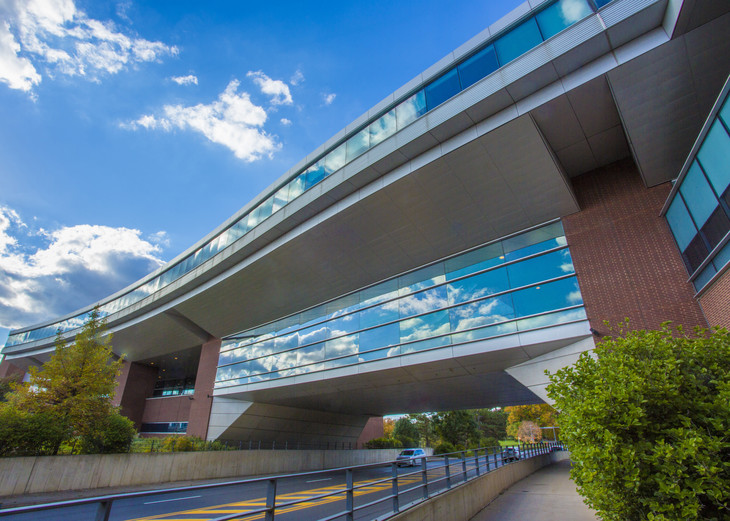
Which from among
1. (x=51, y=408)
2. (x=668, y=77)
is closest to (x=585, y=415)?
(x=668, y=77)

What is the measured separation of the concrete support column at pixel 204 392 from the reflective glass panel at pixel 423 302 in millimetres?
17210

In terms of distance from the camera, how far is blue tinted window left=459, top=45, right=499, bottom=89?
1297 cm

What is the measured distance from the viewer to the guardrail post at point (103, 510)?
2.68 metres

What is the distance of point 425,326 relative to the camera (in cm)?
1591

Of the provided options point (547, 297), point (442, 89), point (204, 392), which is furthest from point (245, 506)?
point (204, 392)

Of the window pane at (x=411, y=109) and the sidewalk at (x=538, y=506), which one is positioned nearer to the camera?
the sidewalk at (x=538, y=506)

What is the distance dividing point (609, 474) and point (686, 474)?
2.55 feet

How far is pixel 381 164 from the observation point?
48.8 ft

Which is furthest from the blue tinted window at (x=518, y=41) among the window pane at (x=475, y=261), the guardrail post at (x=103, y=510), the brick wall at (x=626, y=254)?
the guardrail post at (x=103, y=510)

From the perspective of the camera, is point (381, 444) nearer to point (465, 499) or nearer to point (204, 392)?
point (204, 392)

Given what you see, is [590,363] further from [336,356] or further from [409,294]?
[336,356]

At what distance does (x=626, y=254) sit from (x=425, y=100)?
359 inches

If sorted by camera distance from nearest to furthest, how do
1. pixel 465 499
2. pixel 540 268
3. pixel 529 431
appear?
pixel 465 499
pixel 540 268
pixel 529 431

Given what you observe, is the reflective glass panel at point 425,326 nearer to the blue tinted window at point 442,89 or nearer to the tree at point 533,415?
the blue tinted window at point 442,89
